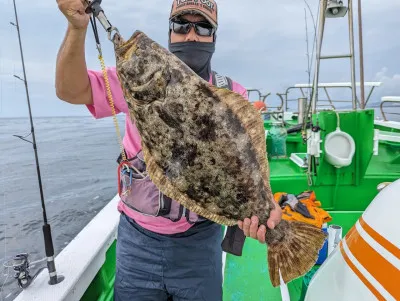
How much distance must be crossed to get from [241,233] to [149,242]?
61 cm

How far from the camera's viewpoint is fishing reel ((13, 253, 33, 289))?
8.27 ft

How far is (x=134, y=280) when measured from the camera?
87.4 inches

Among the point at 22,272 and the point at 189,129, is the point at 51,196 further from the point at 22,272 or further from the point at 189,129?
the point at 189,129

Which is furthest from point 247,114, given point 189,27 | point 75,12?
point 75,12

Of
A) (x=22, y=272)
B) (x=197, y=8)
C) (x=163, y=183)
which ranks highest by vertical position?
(x=197, y=8)

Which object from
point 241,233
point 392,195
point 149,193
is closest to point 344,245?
point 392,195

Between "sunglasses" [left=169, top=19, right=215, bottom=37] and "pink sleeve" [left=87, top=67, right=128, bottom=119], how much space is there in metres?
0.49

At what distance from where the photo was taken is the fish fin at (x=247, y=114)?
1639mm

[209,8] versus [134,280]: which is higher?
[209,8]

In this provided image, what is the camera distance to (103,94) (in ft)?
6.49

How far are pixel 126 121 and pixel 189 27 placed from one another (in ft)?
2.38

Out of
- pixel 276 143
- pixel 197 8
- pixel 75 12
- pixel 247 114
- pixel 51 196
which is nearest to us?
pixel 75 12

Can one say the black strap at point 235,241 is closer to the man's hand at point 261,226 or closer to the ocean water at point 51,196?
the man's hand at point 261,226

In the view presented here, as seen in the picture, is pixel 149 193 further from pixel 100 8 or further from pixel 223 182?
pixel 100 8
